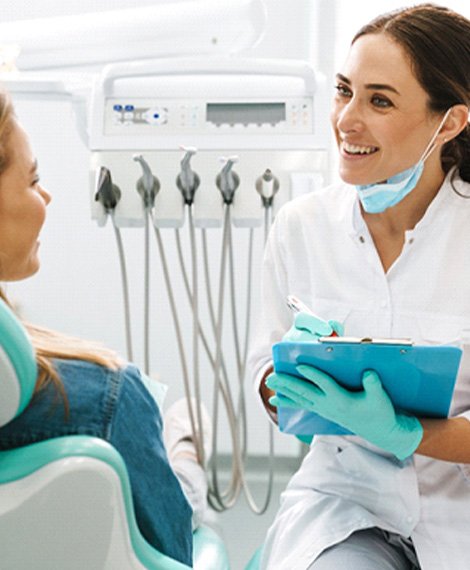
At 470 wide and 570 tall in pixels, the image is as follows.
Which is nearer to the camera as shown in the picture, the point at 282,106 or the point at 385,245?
the point at 385,245

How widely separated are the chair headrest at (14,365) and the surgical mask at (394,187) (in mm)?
908

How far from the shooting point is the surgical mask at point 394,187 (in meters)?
1.52

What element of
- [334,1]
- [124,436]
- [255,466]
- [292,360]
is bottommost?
[255,466]

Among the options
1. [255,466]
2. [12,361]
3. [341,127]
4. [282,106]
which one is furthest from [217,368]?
[12,361]

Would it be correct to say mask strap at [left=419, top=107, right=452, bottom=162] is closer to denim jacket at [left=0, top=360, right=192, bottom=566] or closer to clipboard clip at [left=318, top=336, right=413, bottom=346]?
clipboard clip at [left=318, top=336, right=413, bottom=346]

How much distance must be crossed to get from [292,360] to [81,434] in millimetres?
530

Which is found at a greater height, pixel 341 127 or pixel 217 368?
pixel 341 127

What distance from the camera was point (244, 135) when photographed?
208 centimetres

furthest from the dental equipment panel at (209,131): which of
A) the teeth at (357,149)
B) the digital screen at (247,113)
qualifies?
the teeth at (357,149)

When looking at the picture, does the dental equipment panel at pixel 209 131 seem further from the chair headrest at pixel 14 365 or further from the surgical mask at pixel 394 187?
the chair headrest at pixel 14 365

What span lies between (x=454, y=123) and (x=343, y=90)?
0.22 meters

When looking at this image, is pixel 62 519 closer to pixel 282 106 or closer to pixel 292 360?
pixel 292 360

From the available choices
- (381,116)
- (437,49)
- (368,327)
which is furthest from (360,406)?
(437,49)

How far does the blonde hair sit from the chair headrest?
6cm
